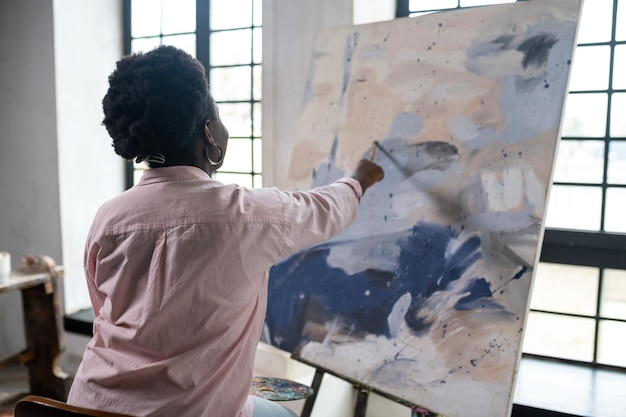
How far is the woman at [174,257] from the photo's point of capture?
1144 millimetres

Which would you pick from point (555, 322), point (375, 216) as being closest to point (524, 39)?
point (375, 216)

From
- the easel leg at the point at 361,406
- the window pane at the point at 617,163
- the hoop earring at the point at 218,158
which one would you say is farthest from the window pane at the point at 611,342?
the hoop earring at the point at 218,158

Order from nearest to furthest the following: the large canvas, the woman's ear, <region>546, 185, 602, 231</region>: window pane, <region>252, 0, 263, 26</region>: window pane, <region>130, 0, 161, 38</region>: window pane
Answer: the woman's ear < the large canvas < <region>546, 185, 602, 231</region>: window pane < <region>252, 0, 263, 26</region>: window pane < <region>130, 0, 161, 38</region>: window pane

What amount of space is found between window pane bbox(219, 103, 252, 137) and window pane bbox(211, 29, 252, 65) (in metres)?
0.23

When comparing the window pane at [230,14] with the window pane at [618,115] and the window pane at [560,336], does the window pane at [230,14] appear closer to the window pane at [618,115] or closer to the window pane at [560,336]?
the window pane at [618,115]

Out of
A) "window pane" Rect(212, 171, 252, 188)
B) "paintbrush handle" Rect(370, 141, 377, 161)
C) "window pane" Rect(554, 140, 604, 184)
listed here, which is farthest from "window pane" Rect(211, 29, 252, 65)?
"window pane" Rect(554, 140, 604, 184)

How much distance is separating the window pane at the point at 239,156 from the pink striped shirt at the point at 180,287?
74.5 inches

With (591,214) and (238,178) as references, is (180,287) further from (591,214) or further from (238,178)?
(238,178)

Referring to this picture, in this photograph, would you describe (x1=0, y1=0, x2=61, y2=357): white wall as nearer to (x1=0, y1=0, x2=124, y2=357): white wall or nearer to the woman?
(x1=0, y1=0, x2=124, y2=357): white wall

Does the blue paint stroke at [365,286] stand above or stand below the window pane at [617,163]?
below

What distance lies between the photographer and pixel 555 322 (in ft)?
7.77

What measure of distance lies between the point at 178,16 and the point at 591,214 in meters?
2.35

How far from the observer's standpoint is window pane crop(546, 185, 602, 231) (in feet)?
7.55

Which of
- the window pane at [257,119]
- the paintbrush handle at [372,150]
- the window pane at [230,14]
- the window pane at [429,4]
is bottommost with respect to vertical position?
the paintbrush handle at [372,150]
